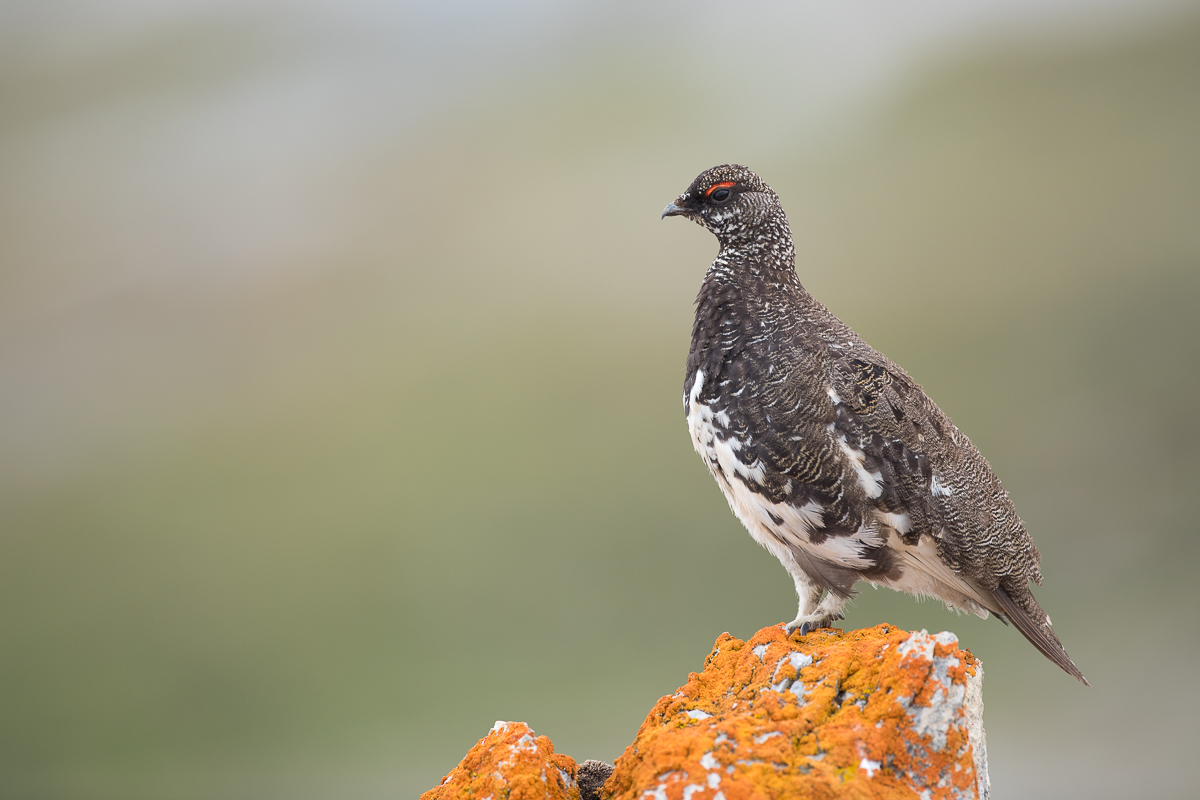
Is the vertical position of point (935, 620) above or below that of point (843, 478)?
above

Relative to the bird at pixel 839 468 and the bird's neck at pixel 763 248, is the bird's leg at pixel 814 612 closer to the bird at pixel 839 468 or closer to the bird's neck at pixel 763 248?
the bird at pixel 839 468

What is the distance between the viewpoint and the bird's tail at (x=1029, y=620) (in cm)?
355

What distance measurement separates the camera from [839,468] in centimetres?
335

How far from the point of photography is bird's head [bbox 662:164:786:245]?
386 centimetres

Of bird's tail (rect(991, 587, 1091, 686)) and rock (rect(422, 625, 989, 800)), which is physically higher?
bird's tail (rect(991, 587, 1091, 686))

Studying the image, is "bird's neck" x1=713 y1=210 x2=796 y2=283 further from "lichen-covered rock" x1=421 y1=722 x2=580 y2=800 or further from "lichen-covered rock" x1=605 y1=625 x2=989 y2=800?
"lichen-covered rock" x1=421 y1=722 x2=580 y2=800

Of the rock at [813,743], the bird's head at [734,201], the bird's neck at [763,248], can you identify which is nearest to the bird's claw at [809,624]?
the rock at [813,743]

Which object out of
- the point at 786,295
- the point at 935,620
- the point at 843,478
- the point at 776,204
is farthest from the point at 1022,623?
the point at 935,620

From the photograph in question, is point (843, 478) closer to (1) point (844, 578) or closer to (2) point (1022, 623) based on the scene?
(1) point (844, 578)

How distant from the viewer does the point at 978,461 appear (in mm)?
3664

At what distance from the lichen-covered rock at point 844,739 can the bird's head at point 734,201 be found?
5.91ft

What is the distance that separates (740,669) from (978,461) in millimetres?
1333

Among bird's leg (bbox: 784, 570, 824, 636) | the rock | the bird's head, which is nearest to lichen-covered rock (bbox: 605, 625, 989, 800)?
the rock

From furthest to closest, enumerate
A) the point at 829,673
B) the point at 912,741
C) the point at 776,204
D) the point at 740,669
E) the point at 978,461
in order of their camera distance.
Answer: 1. the point at 776,204
2. the point at 978,461
3. the point at 740,669
4. the point at 829,673
5. the point at 912,741
